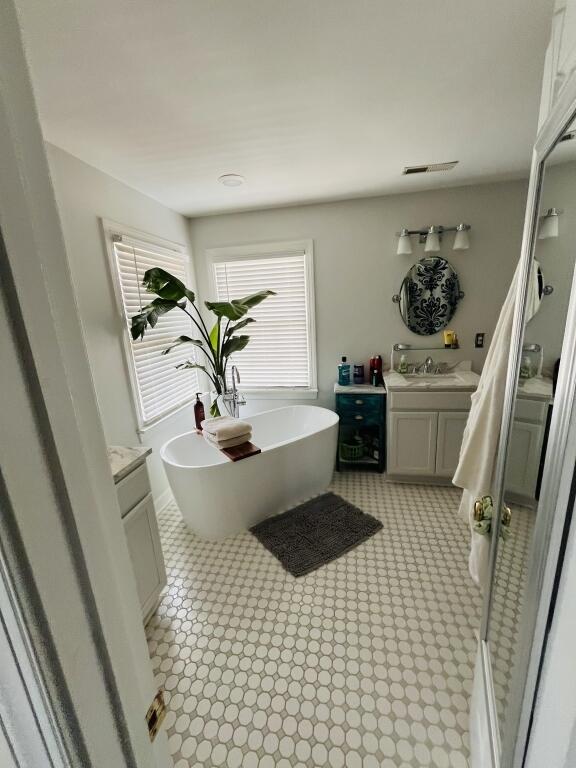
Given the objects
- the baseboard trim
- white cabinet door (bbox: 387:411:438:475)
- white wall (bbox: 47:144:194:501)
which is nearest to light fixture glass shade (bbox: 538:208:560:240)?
white cabinet door (bbox: 387:411:438:475)

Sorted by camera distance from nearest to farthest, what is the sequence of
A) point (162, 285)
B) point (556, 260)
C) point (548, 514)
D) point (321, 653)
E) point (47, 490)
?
point (47, 490), point (548, 514), point (556, 260), point (321, 653), point (162, 285)

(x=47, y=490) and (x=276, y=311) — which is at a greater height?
(x=276, y=311)

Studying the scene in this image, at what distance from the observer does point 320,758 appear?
47.1 inches

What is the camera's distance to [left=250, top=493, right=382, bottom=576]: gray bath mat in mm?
2105

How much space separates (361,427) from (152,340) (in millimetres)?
2133

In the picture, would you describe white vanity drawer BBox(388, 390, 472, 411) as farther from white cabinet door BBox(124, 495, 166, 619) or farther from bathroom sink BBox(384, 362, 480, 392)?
white cabinet door BBox(124, 495, 166, 619)

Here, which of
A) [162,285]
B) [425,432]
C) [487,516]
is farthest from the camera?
[425,432]

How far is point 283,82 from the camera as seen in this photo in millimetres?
1364

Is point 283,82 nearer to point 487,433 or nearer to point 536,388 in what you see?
point 536,388

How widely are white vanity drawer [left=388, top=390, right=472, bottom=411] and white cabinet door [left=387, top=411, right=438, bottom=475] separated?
0.18 feet

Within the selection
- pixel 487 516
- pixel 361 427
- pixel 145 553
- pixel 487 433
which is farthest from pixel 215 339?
pixel 487 516

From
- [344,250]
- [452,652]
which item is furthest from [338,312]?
[452,652]

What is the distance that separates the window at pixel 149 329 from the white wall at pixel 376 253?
589 millimetres

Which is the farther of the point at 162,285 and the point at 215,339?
the point at 215,339
